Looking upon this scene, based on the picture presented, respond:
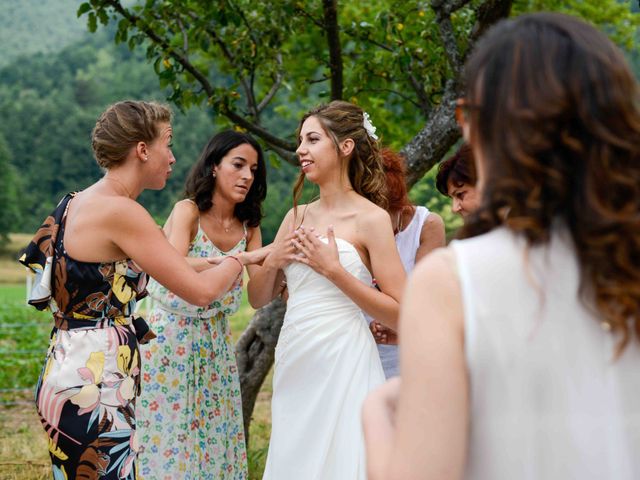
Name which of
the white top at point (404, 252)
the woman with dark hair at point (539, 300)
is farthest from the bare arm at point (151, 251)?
the woman with dark hair at point (539, 300)

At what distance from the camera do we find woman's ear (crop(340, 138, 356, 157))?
4289 mm

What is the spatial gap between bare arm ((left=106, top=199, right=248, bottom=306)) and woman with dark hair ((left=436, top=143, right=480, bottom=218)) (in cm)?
123

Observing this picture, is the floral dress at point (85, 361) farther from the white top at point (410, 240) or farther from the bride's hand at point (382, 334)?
the white top at point (410, 240)

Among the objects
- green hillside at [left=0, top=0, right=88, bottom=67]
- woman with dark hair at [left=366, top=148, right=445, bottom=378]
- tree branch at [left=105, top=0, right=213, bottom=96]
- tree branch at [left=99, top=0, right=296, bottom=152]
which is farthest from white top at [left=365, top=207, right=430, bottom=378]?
green hillside at [left=0, top=0, right=88, bottom=67]

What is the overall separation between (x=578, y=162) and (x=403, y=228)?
3251mm

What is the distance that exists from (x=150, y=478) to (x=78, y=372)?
60.2 inches

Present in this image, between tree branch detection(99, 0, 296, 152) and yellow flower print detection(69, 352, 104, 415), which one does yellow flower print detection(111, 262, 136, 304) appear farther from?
tree branch detection(99, 0, 296, 152)

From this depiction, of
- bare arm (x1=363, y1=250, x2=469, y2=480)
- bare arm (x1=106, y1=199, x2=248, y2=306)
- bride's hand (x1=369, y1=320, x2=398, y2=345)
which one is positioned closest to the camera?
bare arm (x1=363, y1=250, x2=469, y2=480)

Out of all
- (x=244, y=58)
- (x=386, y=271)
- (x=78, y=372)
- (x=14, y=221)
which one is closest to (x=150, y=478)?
(x=78, y=372)

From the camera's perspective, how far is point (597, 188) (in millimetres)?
1404

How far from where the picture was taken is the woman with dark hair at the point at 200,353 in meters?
4.85

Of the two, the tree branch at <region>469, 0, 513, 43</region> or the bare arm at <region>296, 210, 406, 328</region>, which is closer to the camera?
the bare arm at <region>296, 210, 406, 328</region>

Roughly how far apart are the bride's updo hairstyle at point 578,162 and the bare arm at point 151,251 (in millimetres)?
2297

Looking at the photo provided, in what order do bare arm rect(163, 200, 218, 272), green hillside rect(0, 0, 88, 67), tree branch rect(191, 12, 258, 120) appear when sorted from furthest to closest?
green hillside rect(0, 0, 88, 67) < tree branch rect(191, 12, 258, 120) < bare arm rect(163, 200, 218, 272)
